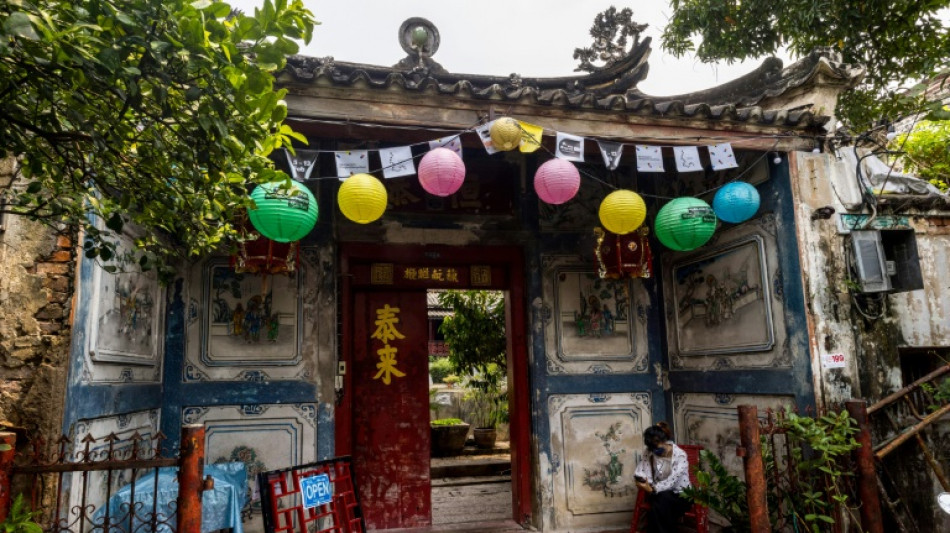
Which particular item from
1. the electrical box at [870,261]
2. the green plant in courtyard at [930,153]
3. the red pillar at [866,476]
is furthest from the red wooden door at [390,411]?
the green plant in courtyard at [930,153]

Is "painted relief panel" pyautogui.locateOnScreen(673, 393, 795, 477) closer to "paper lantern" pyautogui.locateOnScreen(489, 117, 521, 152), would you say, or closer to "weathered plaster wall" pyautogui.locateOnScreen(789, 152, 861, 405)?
"weathered plaster wall" pyautogui.locateOnScreen(789, 152, 861, 405)

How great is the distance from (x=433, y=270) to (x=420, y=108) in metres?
2.04

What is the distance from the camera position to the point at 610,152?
479 centimetres

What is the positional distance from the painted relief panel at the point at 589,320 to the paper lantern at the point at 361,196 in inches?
103

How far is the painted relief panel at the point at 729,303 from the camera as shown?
202 inches

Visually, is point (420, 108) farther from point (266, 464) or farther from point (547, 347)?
point (266, 464)

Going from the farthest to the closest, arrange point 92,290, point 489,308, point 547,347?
1. point 489,308
2. point 547,347
3. point 92,290

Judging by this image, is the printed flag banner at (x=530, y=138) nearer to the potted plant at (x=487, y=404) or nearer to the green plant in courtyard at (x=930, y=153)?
the potted plant at (x=487, y=404)

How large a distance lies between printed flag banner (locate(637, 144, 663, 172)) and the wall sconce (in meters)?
1.34

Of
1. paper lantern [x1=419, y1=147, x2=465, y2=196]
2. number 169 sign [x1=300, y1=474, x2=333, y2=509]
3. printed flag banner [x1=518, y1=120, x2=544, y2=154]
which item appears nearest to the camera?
number 169 sign [x1=300, y1=474, x2=333, y2=509]

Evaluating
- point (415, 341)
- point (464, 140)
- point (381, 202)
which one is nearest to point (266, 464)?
point (415, 341)

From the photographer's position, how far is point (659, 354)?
21.0ft

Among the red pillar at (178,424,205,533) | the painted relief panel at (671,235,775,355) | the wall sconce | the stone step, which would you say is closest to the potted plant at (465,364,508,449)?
the stone step

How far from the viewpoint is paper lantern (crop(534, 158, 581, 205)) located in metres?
4.29
